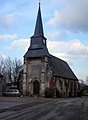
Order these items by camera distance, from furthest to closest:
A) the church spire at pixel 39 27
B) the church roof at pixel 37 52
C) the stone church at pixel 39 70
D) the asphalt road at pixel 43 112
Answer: the church spire at pixel 39 27, the church roof at pixel 37 52, the stone church at pixel 39 70, the asphalt road at pixel 43 112

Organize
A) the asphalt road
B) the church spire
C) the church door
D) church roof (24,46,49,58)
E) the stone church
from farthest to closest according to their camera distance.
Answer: the church spire < the church door < church roof (24,46,49,58) < the stone church < the asphalt road

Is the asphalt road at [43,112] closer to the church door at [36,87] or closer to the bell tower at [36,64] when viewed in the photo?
the bell tower at [36,64]

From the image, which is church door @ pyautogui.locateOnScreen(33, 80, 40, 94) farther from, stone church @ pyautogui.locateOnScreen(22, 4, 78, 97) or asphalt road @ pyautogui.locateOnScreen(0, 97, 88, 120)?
asphalt road @ pyautogui.locateOnScreen(0, 97, 88, 120)

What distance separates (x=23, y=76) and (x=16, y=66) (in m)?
27.6

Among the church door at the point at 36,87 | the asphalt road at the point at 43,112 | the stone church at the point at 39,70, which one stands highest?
the stone church at the point at 39,70

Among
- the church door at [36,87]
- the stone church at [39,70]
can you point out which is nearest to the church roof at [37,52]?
the stone church at [39,70]

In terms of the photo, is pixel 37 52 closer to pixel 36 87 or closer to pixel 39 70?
pixel 39 70

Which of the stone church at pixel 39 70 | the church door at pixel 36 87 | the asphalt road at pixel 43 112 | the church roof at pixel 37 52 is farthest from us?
the church door at pixel 36 87

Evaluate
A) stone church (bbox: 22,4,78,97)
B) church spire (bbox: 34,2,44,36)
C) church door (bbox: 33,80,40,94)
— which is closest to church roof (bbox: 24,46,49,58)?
stone church (bbox: 22,4,78,97)

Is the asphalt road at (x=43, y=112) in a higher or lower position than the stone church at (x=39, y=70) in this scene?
lower

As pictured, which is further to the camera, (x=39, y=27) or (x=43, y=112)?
(x=39, y=27)

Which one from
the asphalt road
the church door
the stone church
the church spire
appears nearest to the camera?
the asphalt road

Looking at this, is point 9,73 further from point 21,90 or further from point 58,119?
point 58,119

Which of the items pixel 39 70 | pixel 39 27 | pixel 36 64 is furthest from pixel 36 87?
pixel 39 27
